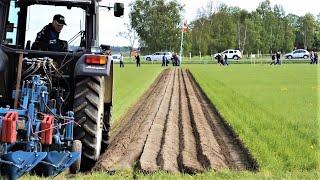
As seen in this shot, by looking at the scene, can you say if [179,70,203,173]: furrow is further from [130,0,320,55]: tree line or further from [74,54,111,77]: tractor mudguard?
[130,0,320,55]: tree line

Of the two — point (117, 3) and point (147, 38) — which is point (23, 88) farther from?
point (147, 38)

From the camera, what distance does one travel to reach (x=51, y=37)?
320 inches

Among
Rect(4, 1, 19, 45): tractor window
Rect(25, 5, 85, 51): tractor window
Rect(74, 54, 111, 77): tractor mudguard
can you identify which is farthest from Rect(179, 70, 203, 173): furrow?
Rect(4, 1, 19, 45): tractor window

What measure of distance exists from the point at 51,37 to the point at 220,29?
8984 cm

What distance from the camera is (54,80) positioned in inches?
306

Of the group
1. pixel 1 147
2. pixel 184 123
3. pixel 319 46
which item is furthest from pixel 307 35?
pixel 1 147

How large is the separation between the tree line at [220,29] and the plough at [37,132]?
83.0 metres

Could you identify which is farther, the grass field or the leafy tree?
the leafy tree

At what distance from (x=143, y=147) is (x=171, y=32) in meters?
81.8

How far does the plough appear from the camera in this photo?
238 inches

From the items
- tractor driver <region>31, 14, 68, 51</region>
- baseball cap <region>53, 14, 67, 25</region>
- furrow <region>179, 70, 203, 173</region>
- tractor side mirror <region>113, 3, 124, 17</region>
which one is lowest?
furrow <region>179, 70, 203, 173</region>

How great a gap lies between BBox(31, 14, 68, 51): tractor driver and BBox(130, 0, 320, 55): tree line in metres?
82.0

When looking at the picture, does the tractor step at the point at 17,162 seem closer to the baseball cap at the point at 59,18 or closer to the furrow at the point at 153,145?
the furrow at the point at 153,145

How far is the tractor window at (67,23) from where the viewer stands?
820 cm
